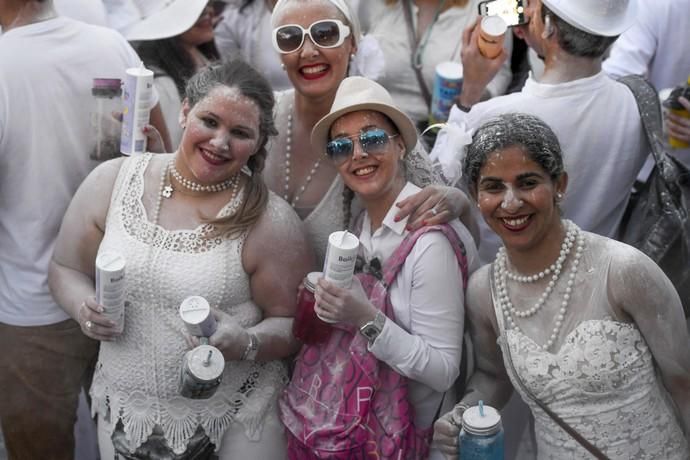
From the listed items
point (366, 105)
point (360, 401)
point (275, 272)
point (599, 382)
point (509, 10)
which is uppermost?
point (509, 10)

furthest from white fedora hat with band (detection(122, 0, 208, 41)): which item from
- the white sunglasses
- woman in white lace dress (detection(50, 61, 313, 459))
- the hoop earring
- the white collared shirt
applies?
the white collared shirt

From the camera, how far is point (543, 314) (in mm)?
3131

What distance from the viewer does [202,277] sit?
3449 millimetres

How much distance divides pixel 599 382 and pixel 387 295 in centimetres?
75

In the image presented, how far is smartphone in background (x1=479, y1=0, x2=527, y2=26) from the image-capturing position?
157 inches

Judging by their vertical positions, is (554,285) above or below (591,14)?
below

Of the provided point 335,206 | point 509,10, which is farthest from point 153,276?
point 509,10

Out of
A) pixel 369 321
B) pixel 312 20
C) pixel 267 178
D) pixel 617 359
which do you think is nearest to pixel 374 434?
pixel 369 321

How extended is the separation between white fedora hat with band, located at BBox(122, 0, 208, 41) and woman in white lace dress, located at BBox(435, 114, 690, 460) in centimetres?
220

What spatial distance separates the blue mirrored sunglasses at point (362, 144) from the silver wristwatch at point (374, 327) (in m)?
0.57

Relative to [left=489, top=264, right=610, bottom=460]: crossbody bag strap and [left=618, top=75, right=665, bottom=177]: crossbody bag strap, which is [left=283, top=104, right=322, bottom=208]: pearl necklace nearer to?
[left=489, top=264, right=610, bottom=460]: crossbody bag strap

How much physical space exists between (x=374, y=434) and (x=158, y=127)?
5.42ft

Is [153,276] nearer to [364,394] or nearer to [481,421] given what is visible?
[364,394]

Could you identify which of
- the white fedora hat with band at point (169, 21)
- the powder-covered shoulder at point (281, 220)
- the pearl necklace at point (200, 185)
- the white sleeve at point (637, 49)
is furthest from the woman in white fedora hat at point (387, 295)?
the white fedora hat with band at point (169, 21)
